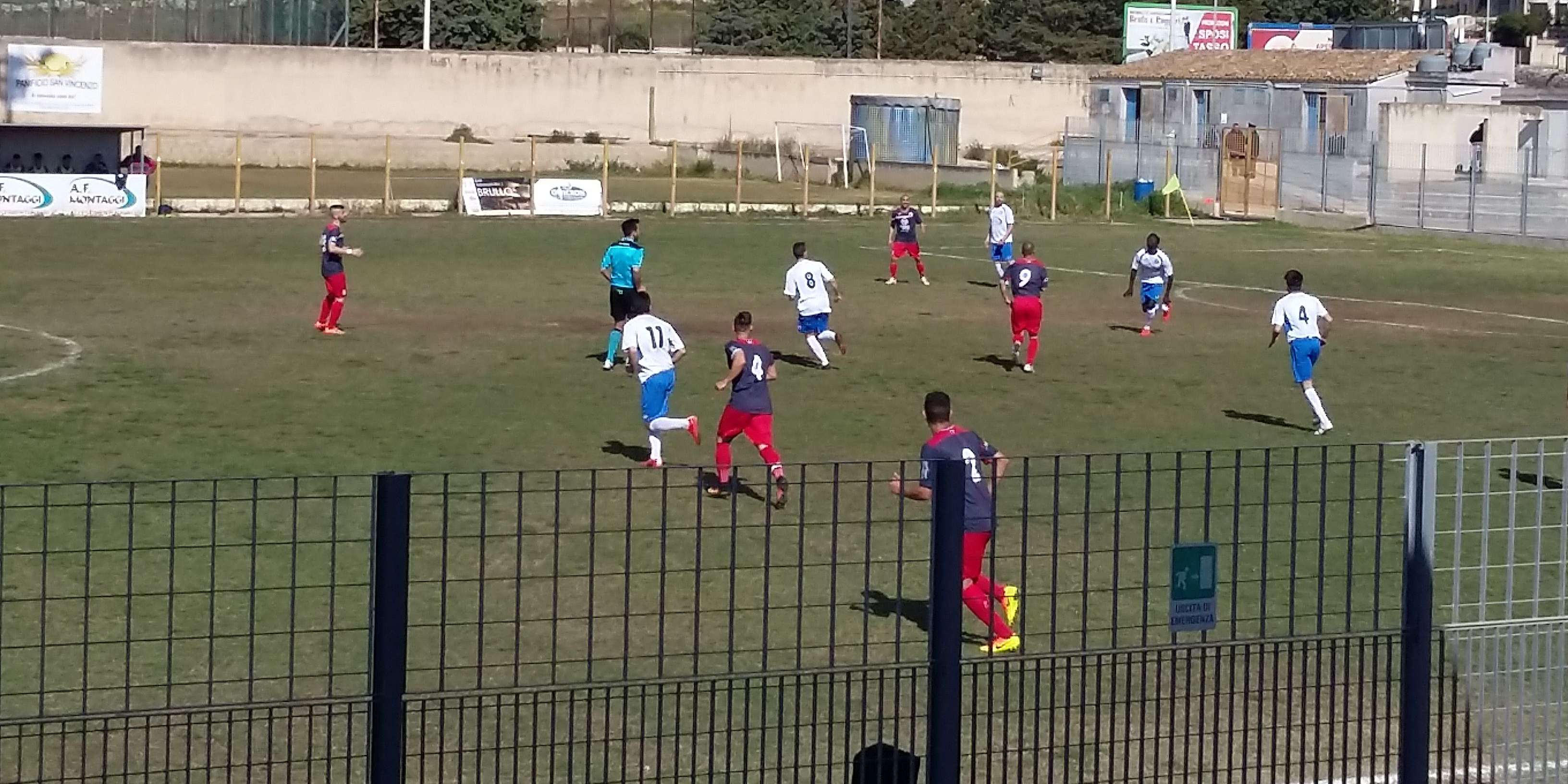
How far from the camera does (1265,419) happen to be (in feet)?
72.0

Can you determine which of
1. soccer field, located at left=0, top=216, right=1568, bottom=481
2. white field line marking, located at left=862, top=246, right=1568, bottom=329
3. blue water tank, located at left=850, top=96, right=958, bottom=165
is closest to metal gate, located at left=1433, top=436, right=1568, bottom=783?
soccer field, located at left=0, top=216, right=1568, bottom=481

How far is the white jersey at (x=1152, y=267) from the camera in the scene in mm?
28109

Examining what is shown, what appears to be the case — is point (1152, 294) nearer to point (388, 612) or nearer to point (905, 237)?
point (905, 237)

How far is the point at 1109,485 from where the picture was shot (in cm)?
1739

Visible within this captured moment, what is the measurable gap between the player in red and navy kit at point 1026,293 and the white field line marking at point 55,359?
11.0 m

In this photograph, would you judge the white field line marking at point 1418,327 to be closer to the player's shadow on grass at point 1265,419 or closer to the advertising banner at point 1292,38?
the player's shadow on grass at point 1265,419

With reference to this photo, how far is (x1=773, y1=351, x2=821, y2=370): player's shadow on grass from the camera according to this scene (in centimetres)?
2550

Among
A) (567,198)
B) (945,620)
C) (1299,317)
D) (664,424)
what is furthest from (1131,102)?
(945,620)

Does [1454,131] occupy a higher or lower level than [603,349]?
higher

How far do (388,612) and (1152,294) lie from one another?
2306cm

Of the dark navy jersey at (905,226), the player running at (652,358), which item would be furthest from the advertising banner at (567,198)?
the player running at (652,358)

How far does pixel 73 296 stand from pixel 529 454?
14.1 m

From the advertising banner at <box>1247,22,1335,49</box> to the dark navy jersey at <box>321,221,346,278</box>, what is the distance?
2460 inches

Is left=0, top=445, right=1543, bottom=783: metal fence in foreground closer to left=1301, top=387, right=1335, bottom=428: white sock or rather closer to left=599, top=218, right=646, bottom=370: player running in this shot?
left=1301, top=387, right=1335, bottom=428: white sock
